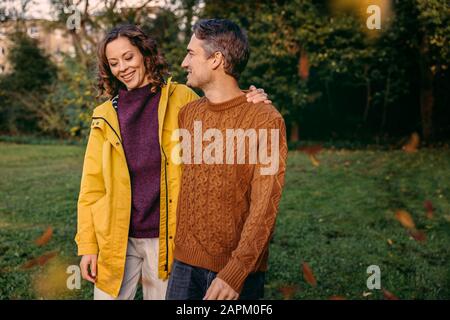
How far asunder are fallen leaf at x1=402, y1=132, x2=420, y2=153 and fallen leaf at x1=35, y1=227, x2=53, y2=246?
10.8 metres

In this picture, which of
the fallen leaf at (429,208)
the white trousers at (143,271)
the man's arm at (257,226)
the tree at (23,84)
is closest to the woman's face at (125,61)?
the white trousers at (143,271)

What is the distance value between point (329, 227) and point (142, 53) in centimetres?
528

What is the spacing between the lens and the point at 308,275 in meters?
5.42

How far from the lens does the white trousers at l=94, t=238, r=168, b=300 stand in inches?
106

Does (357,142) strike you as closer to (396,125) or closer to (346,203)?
(396,125)

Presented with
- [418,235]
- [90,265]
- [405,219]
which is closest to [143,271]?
[90,265]

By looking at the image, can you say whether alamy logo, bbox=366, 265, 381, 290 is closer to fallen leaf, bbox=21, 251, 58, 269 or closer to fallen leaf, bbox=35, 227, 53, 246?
fallen leaf, bbox=21, 251, 58, 269

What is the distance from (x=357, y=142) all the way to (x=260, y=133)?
15.7m

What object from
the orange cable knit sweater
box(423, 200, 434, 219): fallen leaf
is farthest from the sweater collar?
box(423, 200, 434, 219): fallen leaf

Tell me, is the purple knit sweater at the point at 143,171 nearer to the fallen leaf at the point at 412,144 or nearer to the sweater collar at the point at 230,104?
the sweater collar at the point at 230,104

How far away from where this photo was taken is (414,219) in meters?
7.91

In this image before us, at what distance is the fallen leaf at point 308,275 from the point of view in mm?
5215

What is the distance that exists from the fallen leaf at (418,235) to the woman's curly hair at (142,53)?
201 inches

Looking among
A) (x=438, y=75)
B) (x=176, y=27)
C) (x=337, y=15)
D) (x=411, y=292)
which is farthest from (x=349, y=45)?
(x=411, y=292)
